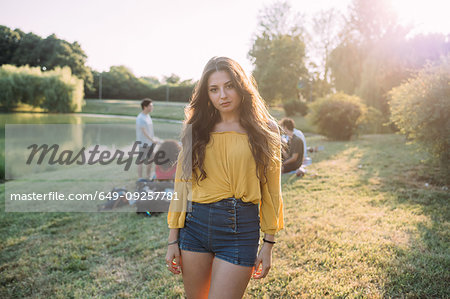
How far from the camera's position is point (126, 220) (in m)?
5.00

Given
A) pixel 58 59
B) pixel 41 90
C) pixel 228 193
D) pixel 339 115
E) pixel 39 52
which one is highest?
pixel 39 52

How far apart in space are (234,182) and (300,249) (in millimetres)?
2154

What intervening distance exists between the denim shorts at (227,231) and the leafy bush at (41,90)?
34.7 metres

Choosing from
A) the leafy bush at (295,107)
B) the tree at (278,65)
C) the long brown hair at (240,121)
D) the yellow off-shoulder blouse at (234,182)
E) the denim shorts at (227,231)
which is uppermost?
the tree at (278,65)

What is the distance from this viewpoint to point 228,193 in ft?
5.35

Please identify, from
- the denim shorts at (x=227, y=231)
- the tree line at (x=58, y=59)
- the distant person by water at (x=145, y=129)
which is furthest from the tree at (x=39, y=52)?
the denim shorts at (x=227, y=231)

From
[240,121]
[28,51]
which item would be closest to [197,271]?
[240,121]

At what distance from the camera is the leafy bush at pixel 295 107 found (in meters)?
26.6

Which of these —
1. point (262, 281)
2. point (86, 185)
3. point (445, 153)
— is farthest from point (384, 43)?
point (262, 281)

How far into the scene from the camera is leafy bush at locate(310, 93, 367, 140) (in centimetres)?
1332

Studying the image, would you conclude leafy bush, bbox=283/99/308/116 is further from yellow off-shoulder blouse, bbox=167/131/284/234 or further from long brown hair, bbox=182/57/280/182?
yellow off-shoulder blouse, bbox=167/131/284/234

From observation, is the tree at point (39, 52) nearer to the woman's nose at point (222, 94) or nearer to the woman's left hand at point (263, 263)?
the woman's nose at point (222, 94)

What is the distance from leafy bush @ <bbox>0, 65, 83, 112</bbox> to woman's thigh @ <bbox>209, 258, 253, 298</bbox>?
3485 centimetres

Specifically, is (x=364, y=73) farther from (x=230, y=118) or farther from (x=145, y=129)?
(x=230, y=118)
